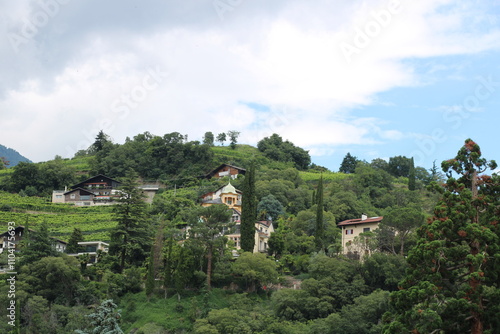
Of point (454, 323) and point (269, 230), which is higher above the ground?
point (269, 230)

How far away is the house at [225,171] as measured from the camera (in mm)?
87500

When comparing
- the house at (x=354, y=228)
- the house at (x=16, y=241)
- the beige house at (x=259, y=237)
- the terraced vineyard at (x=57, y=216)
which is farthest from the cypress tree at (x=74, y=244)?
the house at (x=354, y=228)

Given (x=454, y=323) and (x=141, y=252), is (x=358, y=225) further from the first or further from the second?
(x=454, y=323)

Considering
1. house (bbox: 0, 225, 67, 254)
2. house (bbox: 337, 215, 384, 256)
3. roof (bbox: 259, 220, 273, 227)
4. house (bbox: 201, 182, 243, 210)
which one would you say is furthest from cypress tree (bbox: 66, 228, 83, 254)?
house (bbox: 337, 215, 384, 256)

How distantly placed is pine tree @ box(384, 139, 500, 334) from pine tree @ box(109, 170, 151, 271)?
31.6 meters

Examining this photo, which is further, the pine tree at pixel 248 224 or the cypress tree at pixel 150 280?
the pine tree at pixel 248 224

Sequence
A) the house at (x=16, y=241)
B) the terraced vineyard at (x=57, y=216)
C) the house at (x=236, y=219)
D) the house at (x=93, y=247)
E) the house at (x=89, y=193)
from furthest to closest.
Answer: the house at (x=89, y=193)
the terraced vineyard at (x=57, y=216)
the house at (x=236, y=219)
the house at (x=93, y=247)
the house at (x=16, y=241)

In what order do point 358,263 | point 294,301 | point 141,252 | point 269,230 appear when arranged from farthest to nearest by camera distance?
1. point 269,230
2. point 141,252
3. point 358,263
4. point 294,301

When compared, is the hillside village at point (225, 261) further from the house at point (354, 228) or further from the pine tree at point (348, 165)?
the pine tree at point (348, 165)

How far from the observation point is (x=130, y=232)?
54000mm

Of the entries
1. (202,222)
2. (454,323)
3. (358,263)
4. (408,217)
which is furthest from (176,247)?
(454,323)

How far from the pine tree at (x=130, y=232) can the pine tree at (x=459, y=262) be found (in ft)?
104

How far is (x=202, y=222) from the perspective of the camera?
49594mm

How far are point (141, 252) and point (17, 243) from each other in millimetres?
11296
